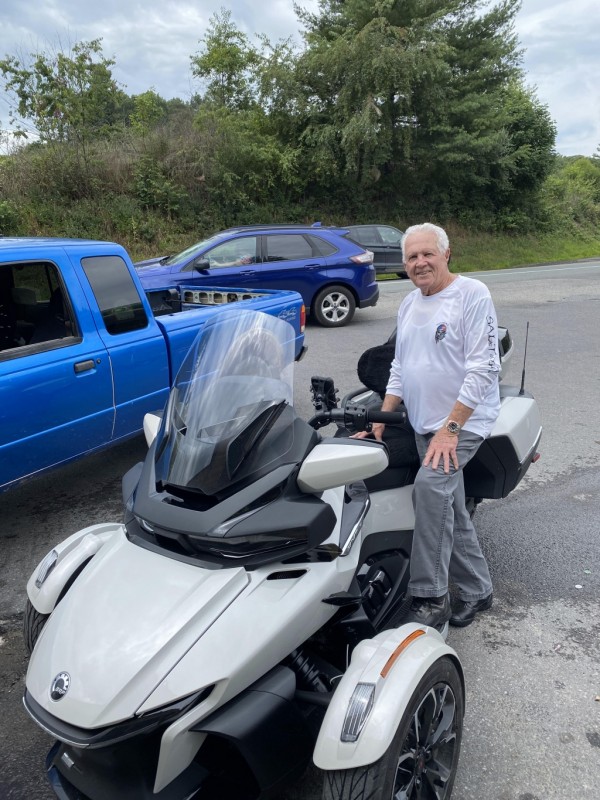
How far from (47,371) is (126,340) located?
0.67m

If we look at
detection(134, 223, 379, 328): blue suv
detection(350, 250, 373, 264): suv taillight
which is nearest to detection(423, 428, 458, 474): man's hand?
detection(134, 223, 379, 328): blue suv

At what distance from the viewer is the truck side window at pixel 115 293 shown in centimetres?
418

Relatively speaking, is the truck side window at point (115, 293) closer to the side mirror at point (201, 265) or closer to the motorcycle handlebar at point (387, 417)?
the motorcycle handlebar at point (387, 417)

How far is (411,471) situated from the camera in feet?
9.53

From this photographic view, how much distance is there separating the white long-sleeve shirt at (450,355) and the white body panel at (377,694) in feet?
3.29

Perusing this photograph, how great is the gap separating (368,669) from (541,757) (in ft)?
3.11

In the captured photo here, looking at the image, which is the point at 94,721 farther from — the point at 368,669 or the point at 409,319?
the point at 409,319

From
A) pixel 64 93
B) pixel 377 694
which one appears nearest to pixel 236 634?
pixel 377 694

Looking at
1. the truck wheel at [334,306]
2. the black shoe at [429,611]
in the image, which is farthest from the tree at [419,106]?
the black shoe at [429,611]

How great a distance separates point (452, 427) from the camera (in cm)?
254

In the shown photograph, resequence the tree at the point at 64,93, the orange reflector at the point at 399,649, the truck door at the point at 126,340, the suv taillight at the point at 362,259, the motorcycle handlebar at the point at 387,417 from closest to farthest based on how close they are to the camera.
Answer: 1. the orange reflector at the point at 399,649
2. the motorcycle handlebar at the point at 387,417
3. the truck door at the point at 126,340
4. the suv taillight at the point at 362,259
5. the tree at the point at 64,93

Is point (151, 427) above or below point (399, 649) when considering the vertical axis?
above

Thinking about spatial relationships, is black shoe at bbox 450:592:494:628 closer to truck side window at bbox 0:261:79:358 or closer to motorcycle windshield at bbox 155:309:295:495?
motorcycle windshield at bbox 155:309:295:495

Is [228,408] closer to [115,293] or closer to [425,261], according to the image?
[425,261]
